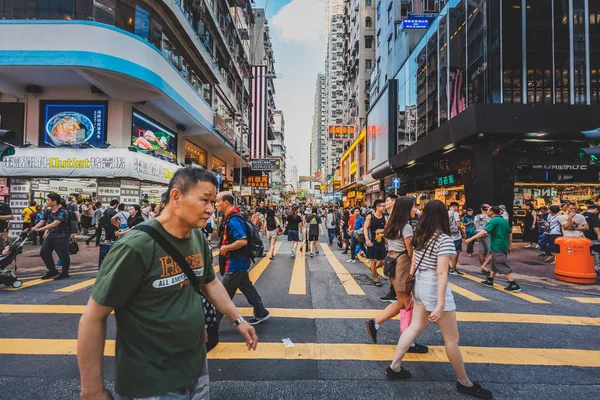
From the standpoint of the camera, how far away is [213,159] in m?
27.6

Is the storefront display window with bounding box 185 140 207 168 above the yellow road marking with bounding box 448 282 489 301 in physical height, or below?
above

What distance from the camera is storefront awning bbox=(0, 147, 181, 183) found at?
42.0ft

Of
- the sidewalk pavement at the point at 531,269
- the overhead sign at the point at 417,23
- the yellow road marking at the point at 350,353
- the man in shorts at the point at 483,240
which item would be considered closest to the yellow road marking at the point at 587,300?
the sidewalk pavement at the point at 531,269

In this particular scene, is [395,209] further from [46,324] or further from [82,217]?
[82,217]

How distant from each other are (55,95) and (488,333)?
1826 centimetres

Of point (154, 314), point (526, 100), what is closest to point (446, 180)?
point (526, 100)

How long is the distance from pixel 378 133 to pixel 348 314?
27.9 metres

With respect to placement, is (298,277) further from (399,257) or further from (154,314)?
(154,314)

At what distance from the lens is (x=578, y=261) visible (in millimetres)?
7305

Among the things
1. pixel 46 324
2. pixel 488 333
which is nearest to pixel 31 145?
pixel 46 324

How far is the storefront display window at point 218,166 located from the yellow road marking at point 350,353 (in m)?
24.4

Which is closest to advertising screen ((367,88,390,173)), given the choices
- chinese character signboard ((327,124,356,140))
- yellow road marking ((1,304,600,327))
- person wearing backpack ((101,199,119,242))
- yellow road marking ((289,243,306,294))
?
chinese character signboard ((327,124,356,140))

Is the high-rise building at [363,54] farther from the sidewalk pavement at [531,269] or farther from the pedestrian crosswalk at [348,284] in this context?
the pedestrian crosswalk at [348,284]

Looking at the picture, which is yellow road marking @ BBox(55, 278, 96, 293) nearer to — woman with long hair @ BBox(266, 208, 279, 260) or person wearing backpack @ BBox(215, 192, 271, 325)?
person wearing backpack @ BBox(215, 192, 271, 325)
